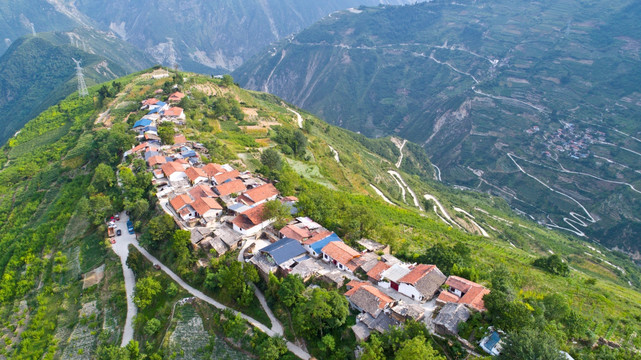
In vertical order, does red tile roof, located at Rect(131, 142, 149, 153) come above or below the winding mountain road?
above

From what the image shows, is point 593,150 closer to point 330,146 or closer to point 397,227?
point 330,146

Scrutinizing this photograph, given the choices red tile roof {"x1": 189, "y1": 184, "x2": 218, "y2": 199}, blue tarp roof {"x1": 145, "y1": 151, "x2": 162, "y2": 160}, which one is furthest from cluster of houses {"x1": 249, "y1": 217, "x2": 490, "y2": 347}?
blue tarp roof {"x1": 145, "y1": 151, "x2": 162, "y2": 160}

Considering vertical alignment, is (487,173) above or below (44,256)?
below

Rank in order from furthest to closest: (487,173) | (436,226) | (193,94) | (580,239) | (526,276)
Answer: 1. (487,173)
2. (580,239)
3. (193,94)
4. (436,226)
5. (526,276)

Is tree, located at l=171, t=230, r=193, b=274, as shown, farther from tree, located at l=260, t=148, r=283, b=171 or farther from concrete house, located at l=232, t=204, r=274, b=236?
tree, located at l=260, t=148, r=283, b=171

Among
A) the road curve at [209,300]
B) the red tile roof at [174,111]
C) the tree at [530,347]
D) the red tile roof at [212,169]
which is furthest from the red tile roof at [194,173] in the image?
the tree at [530,347]

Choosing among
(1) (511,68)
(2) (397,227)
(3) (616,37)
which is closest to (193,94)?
(2) (397,227)

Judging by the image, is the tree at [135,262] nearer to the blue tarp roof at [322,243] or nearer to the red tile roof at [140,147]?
the blue tarp roof at [322,243]
